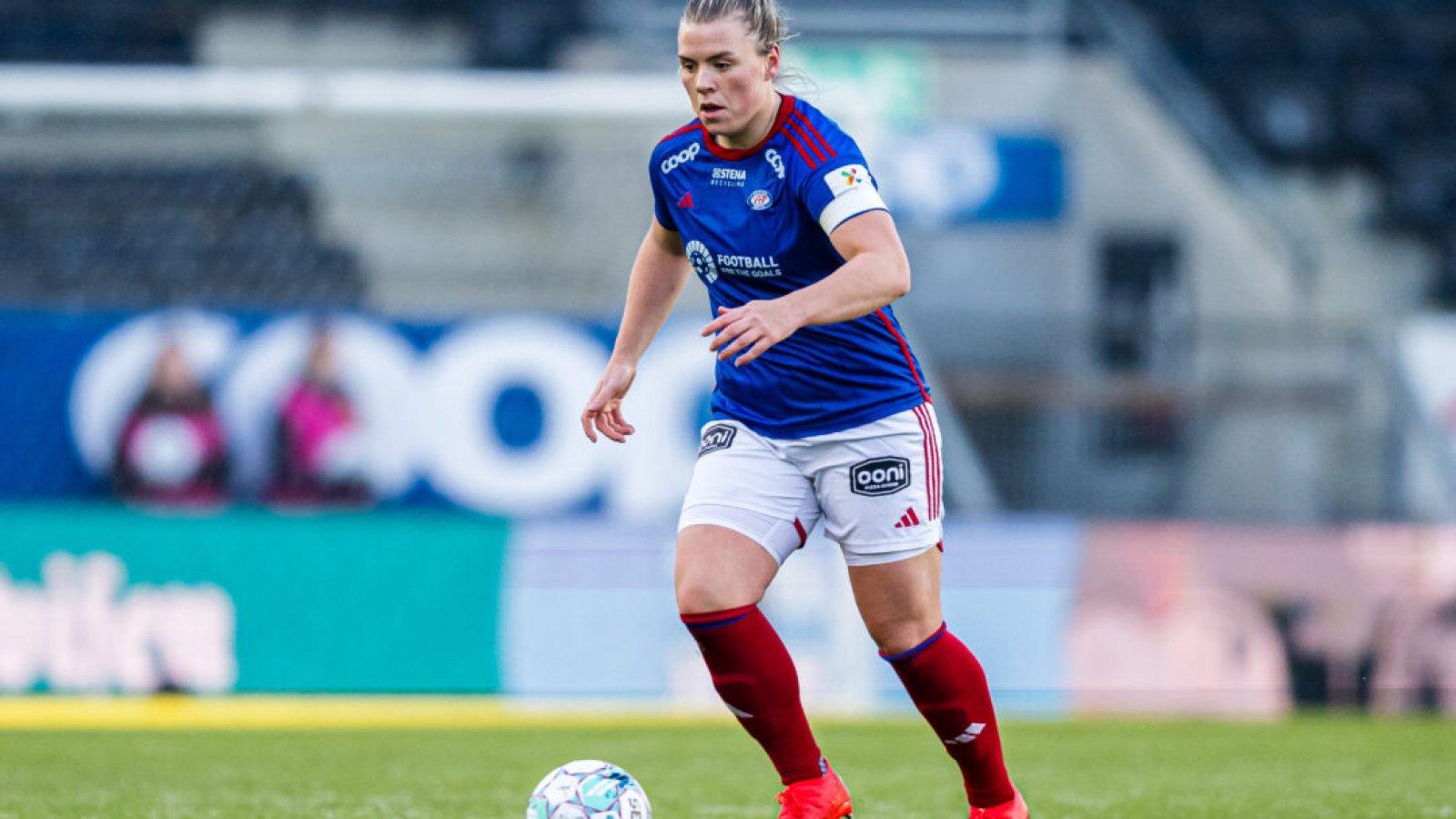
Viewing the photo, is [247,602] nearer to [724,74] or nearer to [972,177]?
[724,74]

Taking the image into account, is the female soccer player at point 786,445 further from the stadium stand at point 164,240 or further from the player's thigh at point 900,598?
the stadium stand at point 164,240

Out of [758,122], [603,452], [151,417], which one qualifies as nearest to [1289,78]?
[603,452]

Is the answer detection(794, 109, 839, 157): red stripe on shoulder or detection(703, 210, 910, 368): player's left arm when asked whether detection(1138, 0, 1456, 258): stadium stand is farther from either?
detection(703, 210, 910, 368): player's left arm

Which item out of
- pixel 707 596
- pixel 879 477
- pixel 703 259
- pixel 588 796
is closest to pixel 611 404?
pixel 703 259

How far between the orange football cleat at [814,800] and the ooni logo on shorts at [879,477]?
2.02 feet

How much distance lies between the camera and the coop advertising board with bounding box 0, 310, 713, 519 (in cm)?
966

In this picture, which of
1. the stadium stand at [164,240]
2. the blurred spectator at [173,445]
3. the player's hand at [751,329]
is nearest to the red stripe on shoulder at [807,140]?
the player's hand at [751,329]

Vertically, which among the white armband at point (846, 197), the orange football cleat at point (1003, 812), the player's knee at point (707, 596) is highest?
the white armband at point (846, 197)

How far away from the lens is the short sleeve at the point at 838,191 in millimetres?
3945

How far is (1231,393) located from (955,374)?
5.10 ft

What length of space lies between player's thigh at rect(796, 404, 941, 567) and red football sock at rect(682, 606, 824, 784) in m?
0.28

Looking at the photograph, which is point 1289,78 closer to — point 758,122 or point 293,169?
point 293,169

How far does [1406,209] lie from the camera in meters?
14.6

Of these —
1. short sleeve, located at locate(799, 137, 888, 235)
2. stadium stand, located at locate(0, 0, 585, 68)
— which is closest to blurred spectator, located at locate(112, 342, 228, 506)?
stadium stand, located at locate(0, 0, 585, 68)
